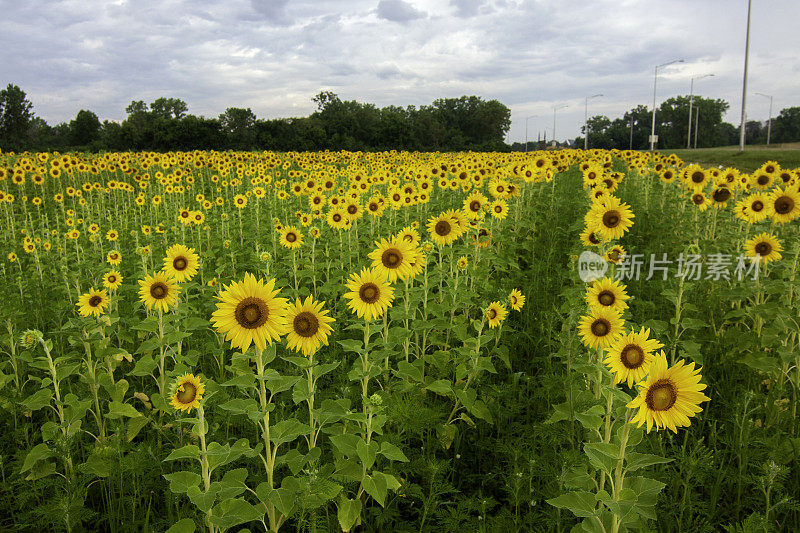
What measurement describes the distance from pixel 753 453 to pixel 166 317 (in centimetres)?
423

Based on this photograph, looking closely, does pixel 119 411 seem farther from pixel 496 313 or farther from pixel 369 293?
pixel 496 313

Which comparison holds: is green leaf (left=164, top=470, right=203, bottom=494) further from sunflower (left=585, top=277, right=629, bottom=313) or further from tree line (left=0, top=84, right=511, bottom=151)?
tree line (left=0, top=84, right=511, bottom=151)

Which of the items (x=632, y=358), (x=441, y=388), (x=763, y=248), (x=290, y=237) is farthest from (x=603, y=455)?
(x=290, y=237)

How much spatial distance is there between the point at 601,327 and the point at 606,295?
1.32ft

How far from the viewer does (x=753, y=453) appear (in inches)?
120

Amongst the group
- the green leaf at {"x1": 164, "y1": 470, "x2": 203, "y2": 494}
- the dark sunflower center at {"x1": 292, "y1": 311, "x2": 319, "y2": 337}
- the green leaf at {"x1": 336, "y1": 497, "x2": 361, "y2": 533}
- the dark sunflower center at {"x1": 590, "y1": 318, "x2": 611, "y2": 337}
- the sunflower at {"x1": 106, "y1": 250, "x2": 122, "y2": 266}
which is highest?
the sunflower at {"x1": 106, "y1": 250, "x2": 122, "y2": 266}

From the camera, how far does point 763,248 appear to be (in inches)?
205

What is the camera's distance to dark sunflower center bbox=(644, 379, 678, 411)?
1966 millimetres

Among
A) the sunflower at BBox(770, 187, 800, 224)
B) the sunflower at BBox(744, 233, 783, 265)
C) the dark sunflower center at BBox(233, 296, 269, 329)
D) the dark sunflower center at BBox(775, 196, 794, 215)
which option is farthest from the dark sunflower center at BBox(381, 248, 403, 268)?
the dark sunflower center at BBox(775, 196, 794, 215)

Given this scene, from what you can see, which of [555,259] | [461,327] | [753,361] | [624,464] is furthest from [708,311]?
[624,464]

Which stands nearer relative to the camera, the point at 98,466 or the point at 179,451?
the point at 179,451

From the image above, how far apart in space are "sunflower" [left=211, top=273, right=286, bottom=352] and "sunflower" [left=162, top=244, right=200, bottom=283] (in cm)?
213

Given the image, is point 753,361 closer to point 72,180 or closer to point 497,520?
point 497,520

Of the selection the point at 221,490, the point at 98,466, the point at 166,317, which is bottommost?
the point at 98,466
